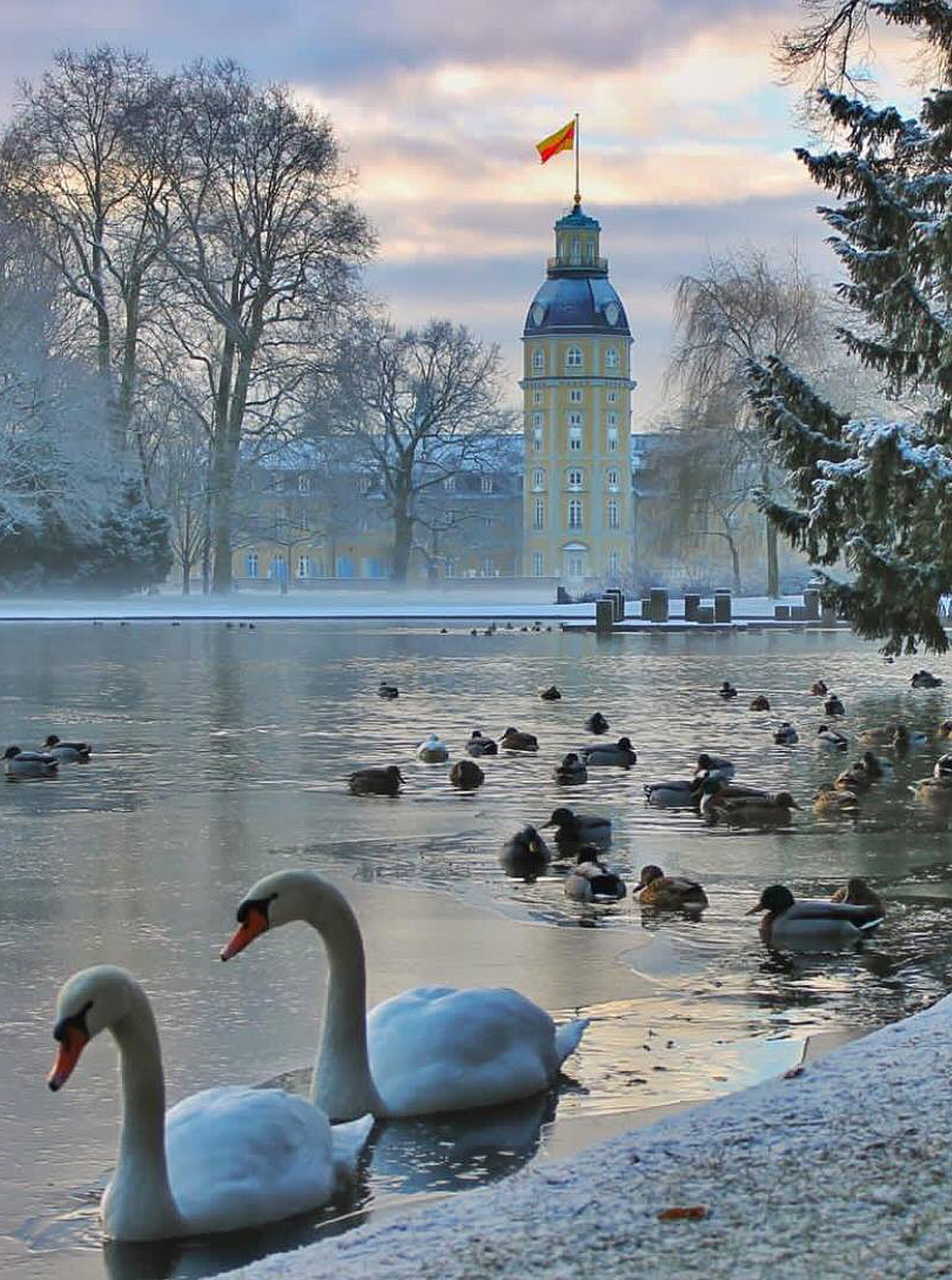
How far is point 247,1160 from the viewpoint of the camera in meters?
5.57

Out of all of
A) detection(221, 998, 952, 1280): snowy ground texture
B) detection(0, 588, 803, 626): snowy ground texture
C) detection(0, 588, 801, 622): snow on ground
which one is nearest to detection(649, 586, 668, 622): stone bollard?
detection(0, 588, 801, 622): snow on ground

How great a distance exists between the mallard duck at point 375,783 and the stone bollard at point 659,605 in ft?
112

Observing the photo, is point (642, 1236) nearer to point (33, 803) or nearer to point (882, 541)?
point (33, 803)

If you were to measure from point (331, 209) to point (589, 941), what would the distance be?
165ft

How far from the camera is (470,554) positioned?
384 ft

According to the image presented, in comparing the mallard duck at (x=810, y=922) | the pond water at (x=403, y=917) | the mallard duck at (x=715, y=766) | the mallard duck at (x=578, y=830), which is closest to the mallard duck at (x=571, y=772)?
the pond water at (x=403, y=917)

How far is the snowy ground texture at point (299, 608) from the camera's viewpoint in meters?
52.6

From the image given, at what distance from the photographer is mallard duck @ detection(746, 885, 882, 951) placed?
30.3 feet

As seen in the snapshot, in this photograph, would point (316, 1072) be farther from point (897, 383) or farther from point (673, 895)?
point (897, 383)

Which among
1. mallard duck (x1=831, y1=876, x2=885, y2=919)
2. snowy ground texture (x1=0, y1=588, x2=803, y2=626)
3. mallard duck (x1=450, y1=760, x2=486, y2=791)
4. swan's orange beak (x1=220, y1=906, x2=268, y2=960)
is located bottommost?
mallard duck (x1=831, y1=876, x2=885, y2=919)

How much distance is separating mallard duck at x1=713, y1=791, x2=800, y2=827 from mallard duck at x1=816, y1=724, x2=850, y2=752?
4768 mm

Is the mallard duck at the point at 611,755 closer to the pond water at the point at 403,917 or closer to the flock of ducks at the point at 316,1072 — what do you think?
the pond water at the point at 403,917

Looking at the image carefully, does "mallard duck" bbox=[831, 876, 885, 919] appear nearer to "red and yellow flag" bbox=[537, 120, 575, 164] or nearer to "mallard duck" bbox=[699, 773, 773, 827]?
"mallard duck" bbox=[699, 773, 773, 827]

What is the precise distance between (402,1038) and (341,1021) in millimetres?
393
